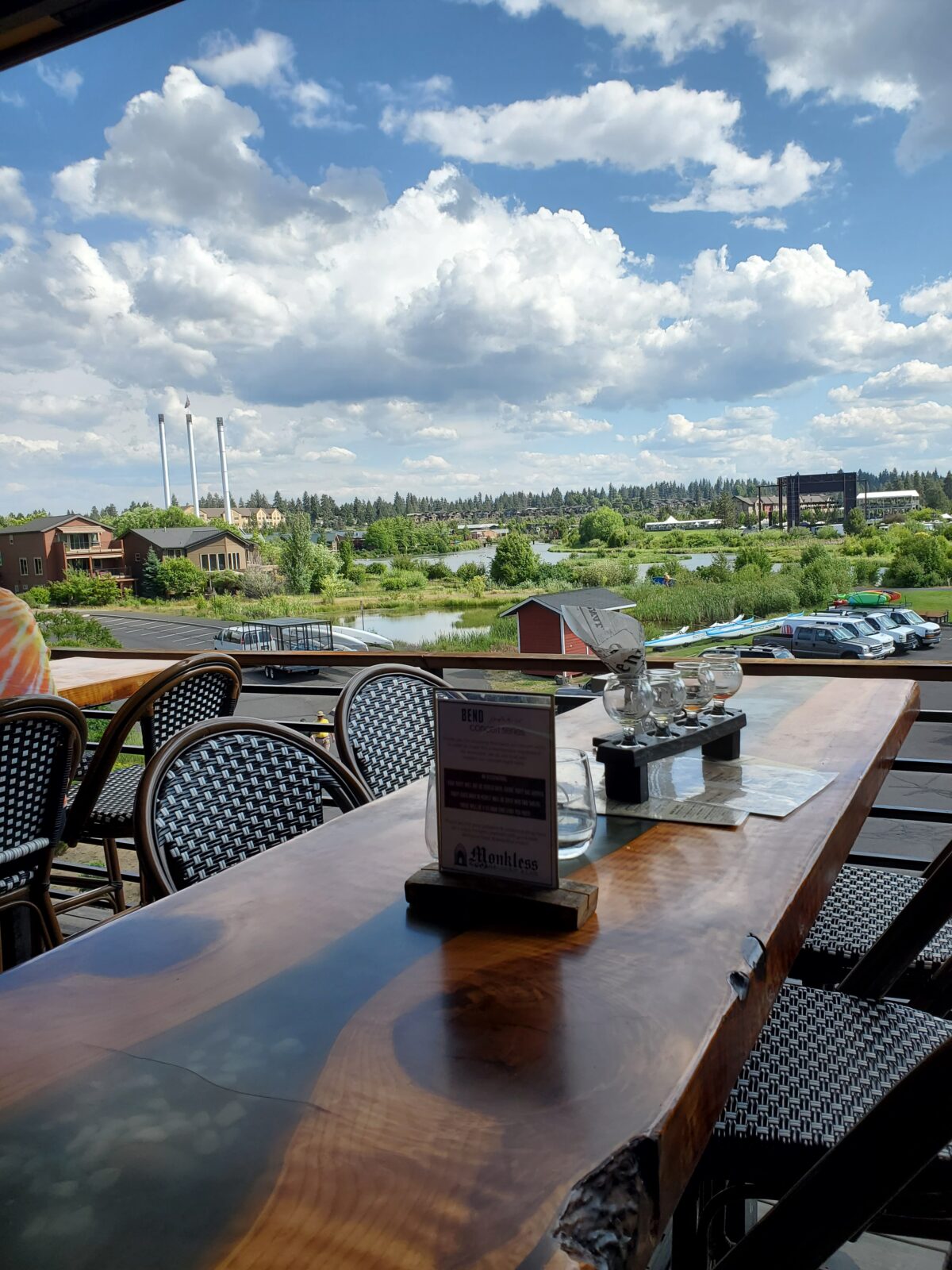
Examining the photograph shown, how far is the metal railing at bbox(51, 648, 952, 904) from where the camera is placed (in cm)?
231

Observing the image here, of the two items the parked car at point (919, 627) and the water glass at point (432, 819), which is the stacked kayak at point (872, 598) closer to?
the parked car at point (919, 627)

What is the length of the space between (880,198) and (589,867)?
378 inches

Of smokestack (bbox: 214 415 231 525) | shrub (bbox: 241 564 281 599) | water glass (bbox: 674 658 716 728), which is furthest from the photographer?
smokestack (bbox: 214 415 231 525)

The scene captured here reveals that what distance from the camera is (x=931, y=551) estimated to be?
5.14 meters

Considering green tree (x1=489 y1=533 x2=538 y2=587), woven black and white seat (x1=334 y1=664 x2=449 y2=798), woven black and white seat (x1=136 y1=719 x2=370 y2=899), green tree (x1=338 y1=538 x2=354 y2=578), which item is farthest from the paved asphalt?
green tree (x1=489 y1=533 x2=538 y2=587)

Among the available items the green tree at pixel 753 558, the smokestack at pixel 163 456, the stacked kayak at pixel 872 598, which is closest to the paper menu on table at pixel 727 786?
the stacked kayak at pixel 872 598

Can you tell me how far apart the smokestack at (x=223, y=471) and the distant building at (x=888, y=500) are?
8.11 m

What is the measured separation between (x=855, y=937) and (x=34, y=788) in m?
1.63

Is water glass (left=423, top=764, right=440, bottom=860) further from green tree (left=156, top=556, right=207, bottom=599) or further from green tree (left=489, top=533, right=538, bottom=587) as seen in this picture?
green tree (left=156, top=556, right=207, bottom=599)

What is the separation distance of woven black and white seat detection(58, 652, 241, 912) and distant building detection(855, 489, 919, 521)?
4.61m

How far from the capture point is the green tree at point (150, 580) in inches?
376

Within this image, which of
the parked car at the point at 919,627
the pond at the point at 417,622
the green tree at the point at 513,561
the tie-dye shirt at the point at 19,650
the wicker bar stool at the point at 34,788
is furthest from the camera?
the green tree at the point at 513,561

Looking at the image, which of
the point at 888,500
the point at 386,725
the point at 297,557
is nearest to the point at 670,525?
the point at 888,500

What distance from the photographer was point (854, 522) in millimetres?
5801
